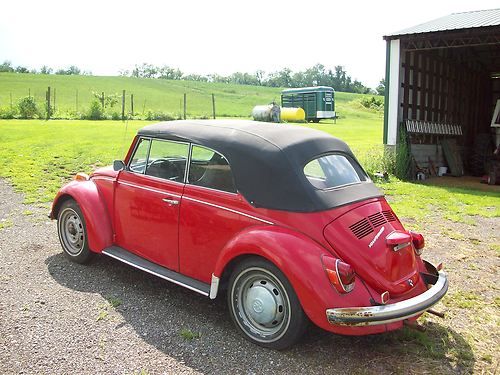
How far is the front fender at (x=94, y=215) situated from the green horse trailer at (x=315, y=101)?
114ft

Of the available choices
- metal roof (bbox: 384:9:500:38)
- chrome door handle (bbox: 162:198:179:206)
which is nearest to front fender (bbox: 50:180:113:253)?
chrome door handle (bbox: 162:198:179:206)

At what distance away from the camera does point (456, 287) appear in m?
4.78

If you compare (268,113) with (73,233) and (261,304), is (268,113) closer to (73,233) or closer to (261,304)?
(73,233)

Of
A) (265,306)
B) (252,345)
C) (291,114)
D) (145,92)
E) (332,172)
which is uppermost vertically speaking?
(145,92)

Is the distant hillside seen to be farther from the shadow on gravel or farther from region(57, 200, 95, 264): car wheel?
the shadow on gravel

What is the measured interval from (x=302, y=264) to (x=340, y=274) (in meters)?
0.27

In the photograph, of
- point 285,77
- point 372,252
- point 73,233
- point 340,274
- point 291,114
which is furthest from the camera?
point 285,77

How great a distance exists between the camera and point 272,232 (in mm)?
3432

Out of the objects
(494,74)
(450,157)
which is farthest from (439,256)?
(494,74)

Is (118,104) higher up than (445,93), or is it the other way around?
(118,104)

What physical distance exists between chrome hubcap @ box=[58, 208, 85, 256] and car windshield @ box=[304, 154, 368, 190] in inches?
108

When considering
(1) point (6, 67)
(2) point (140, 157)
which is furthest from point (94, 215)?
(1) point (6, 67)

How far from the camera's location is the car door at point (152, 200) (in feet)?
13.7

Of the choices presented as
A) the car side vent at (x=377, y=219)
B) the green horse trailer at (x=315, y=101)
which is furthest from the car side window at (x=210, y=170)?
the green horse trailer at (x=315, y=101)
